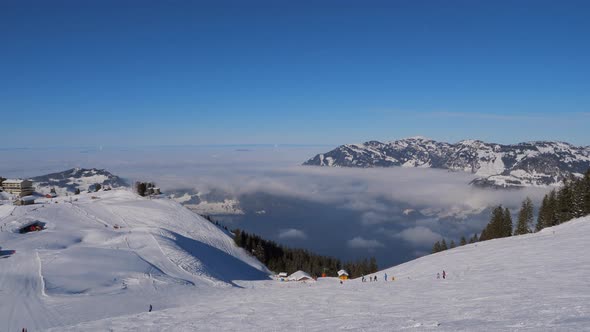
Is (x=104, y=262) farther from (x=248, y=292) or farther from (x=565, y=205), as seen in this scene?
(x=565, y=205)

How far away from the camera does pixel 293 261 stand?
338 feet

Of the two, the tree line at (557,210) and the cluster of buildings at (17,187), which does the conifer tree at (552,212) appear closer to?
the tree line at (557,210)

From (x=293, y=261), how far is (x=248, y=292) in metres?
62.1

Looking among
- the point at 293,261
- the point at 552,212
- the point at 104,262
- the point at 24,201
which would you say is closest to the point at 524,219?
the point at 552,212

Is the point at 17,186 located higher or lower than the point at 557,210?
lower

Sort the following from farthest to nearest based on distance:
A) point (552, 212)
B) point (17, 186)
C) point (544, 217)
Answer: point (17, 186)
point (544, 217)
point (552, 212)

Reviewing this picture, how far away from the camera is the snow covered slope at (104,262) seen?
1331 inches

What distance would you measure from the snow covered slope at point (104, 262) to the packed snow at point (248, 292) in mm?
→ 213

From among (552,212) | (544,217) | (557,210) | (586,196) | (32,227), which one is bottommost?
(32,227)

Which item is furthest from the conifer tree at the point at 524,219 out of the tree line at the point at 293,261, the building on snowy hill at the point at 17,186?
the building on snowy hill at the point at 17,186

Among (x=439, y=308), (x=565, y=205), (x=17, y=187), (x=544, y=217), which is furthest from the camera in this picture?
(x=17, y=187)

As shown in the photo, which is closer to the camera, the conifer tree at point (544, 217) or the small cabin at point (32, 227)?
the conifer tree at point (544, 217)

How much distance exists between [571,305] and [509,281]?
10.9 metres

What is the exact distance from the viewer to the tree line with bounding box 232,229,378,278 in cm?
9606
